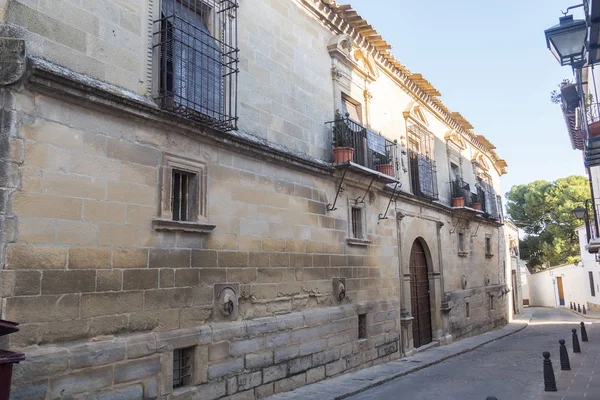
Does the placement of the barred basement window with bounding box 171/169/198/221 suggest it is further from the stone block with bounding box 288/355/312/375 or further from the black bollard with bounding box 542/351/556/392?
the black bollard with bounding box 542/351/556/392

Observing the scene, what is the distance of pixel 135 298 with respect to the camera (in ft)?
17.3

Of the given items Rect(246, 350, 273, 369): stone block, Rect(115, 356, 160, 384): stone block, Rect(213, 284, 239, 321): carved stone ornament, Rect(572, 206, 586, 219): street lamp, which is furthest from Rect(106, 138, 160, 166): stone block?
Rect(572, 206, 586, 219): street lamp

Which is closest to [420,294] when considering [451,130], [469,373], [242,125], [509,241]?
[469,373]

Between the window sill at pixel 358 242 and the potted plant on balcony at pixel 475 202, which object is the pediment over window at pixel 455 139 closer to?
the potted plant on balcony at pixel 475 202

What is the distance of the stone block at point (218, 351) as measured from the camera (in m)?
6.13

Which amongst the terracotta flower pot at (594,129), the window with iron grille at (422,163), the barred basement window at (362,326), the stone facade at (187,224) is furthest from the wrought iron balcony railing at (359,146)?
the terracotta flower pot at (594,129)

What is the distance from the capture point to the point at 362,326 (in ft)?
32.1

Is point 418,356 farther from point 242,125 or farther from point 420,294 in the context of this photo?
point 242,125

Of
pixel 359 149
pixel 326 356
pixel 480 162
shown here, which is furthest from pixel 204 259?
pixel 480 162

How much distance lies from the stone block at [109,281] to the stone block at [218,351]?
1578 mm

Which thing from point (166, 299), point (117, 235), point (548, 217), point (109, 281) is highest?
point (548, 217)

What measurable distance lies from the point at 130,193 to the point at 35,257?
1.23 meters

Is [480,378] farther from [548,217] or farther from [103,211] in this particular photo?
Result: [548,217]

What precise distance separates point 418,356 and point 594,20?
27.7 ft
